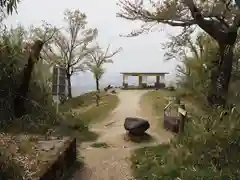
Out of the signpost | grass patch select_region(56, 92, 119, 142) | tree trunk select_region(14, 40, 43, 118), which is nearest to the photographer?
tree trunk select_region(14, 40, 43, 118)

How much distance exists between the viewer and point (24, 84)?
1025 cm

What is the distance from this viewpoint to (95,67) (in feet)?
98.0

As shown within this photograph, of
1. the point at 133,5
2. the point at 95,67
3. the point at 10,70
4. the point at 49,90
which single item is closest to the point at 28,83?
the point at 10,70

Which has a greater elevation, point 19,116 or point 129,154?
point 19,116

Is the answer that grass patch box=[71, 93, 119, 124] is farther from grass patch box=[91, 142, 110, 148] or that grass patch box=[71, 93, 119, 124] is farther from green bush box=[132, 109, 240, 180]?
green bush box=[132, 109, 240, 180]

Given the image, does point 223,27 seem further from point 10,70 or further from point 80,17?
point 80,17

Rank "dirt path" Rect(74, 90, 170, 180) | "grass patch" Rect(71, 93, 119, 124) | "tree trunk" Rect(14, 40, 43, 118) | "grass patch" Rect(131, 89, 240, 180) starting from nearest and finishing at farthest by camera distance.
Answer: "grass patch" Rect(131, 89, 240, 180), "dirt path" Rect(74, 90, 170, 180), "tree trunk" Rect(14, 40, 43, 118), "grass patch" Rect(71, 93, 119, 124)

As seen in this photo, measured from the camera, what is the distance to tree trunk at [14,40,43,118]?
1014 centimetres

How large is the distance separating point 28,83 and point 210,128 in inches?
252

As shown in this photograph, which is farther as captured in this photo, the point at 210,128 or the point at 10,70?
the point at 10,70

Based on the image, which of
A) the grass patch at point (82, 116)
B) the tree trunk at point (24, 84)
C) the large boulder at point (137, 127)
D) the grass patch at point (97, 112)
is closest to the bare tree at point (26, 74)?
the tree trunk at point (24, 84)

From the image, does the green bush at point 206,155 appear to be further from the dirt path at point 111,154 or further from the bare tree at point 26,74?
the bare tree at point 26,74

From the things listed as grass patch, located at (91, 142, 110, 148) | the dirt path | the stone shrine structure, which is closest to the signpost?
the dirt path

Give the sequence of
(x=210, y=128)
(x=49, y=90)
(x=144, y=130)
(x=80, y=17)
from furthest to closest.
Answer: (x=80, y=17) < (x=49, y=90) < (x=144, y=130) < (x=210, y=128)
